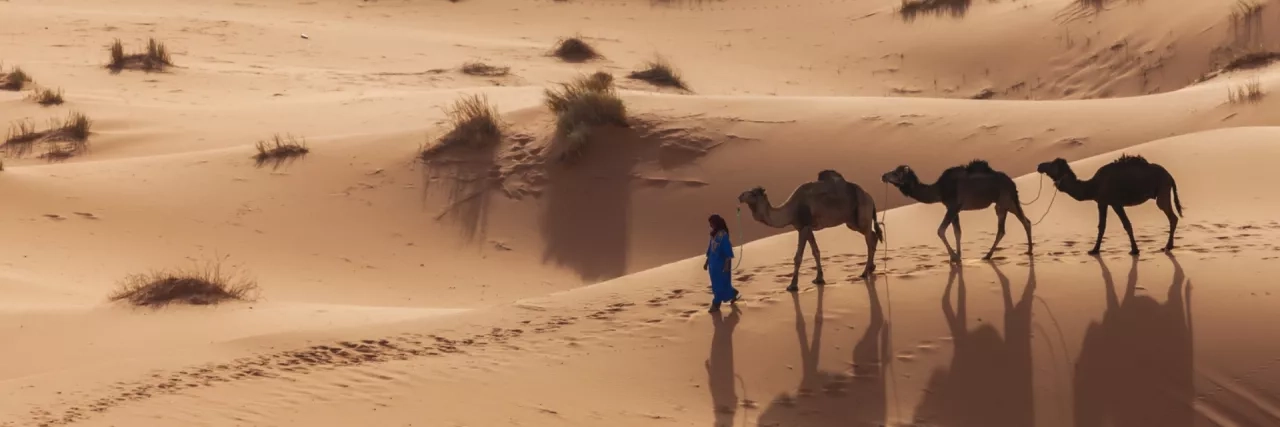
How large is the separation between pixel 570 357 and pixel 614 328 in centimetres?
59

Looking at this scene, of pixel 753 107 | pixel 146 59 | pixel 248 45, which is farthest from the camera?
pixel 248 45

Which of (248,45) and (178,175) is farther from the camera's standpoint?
(248,45)

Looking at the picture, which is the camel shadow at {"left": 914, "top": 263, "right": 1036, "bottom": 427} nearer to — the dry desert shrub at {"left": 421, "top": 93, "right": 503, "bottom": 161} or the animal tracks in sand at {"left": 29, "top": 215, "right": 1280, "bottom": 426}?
the animal tracks in sand at {"left": 29, "top": 215, "right": 1280, "bottom": 426}

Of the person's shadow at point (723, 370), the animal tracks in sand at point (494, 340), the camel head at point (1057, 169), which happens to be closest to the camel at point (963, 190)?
the camel head at point (1057, 169)

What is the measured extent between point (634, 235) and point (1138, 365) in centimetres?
853

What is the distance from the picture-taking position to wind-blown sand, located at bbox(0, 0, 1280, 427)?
29.2ft

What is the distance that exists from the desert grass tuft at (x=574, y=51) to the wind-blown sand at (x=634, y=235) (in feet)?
1.95

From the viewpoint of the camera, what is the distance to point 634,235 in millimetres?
16609

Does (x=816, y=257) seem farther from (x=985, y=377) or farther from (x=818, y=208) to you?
(x=985, y=377)

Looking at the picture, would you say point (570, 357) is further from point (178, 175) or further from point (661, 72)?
point (661, 72)

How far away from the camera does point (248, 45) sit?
30.7 meters

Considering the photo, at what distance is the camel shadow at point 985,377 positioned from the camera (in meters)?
8.53

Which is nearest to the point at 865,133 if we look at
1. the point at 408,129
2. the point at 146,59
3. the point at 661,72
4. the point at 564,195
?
the point at 564,195

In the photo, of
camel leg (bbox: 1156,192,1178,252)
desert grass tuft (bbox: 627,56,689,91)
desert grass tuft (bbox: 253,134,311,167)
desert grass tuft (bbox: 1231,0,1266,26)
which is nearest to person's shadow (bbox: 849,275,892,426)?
camel leg (bbox: 1156,192,1178,252)
